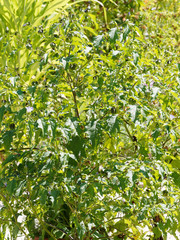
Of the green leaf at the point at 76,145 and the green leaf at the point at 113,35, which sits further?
the green leaf at the point at 76,145

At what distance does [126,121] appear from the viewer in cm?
153

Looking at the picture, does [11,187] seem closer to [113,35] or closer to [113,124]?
[113,124]

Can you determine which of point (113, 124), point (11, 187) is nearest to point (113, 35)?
point (113, 124)

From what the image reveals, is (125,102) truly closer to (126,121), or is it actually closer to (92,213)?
(126,121)

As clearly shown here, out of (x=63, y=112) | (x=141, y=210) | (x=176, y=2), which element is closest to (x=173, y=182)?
(x=141, y=210)

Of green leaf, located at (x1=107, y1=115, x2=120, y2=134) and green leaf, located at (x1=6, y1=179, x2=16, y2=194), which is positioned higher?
green leaf, located at (x1=107, y1=115, x2=120, y2=134)

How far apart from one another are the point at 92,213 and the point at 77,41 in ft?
2.48

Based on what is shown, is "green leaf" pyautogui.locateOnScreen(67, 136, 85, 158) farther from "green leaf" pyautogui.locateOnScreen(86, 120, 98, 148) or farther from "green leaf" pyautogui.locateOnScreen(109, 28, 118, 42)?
"green leaf" pyautogui.locateOnScreen(109, 28, 118, 42)

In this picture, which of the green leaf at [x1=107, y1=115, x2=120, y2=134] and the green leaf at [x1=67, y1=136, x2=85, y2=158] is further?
the green leaf at [x1=67, y1=136, x2=85, y2=158]

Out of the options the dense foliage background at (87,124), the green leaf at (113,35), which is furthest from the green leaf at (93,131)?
the green leaf at (113,35)

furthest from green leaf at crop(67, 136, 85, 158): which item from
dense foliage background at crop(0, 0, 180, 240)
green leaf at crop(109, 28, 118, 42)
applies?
green leaf at crop(109, 28, 118, 42)

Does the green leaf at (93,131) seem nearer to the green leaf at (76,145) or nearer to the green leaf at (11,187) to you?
the green leaf at (76,145)

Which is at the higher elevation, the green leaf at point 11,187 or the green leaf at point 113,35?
the green leaf at point 113,35

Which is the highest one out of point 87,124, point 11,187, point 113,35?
point 113,35
